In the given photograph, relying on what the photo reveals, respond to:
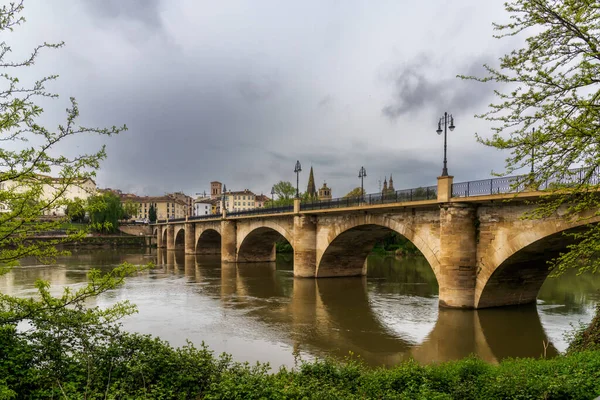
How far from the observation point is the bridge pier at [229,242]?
147 feet

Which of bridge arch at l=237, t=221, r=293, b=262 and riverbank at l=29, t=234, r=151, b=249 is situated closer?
bridge arch at l=237, t=221, r=293, b=262

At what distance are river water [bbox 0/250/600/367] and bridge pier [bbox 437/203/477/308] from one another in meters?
0.71

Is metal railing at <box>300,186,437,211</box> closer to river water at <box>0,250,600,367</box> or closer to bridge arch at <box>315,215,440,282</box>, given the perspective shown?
bridge arch at <box>315,215,440,282</box>

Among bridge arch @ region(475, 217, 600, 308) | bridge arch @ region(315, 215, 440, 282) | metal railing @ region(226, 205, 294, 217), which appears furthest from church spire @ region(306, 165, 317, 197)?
bridge arch @ region(475, 217, 600, 308)

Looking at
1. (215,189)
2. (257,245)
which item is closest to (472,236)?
(257,245)

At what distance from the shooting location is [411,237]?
69.5ft

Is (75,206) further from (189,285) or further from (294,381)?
(189,285)

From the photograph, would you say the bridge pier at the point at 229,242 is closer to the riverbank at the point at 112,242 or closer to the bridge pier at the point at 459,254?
the bridge pier at the point at 459,254

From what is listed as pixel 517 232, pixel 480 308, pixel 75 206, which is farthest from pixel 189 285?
pixel 75 206

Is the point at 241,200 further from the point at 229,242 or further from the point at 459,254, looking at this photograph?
the point at 459,254

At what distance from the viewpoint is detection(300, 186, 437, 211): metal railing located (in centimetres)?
2008

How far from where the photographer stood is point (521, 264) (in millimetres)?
17250

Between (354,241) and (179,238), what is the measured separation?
4968 cm

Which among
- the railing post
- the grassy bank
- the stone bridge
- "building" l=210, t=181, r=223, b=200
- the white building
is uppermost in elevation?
"building" l=210, t=181, r=223, b=200
